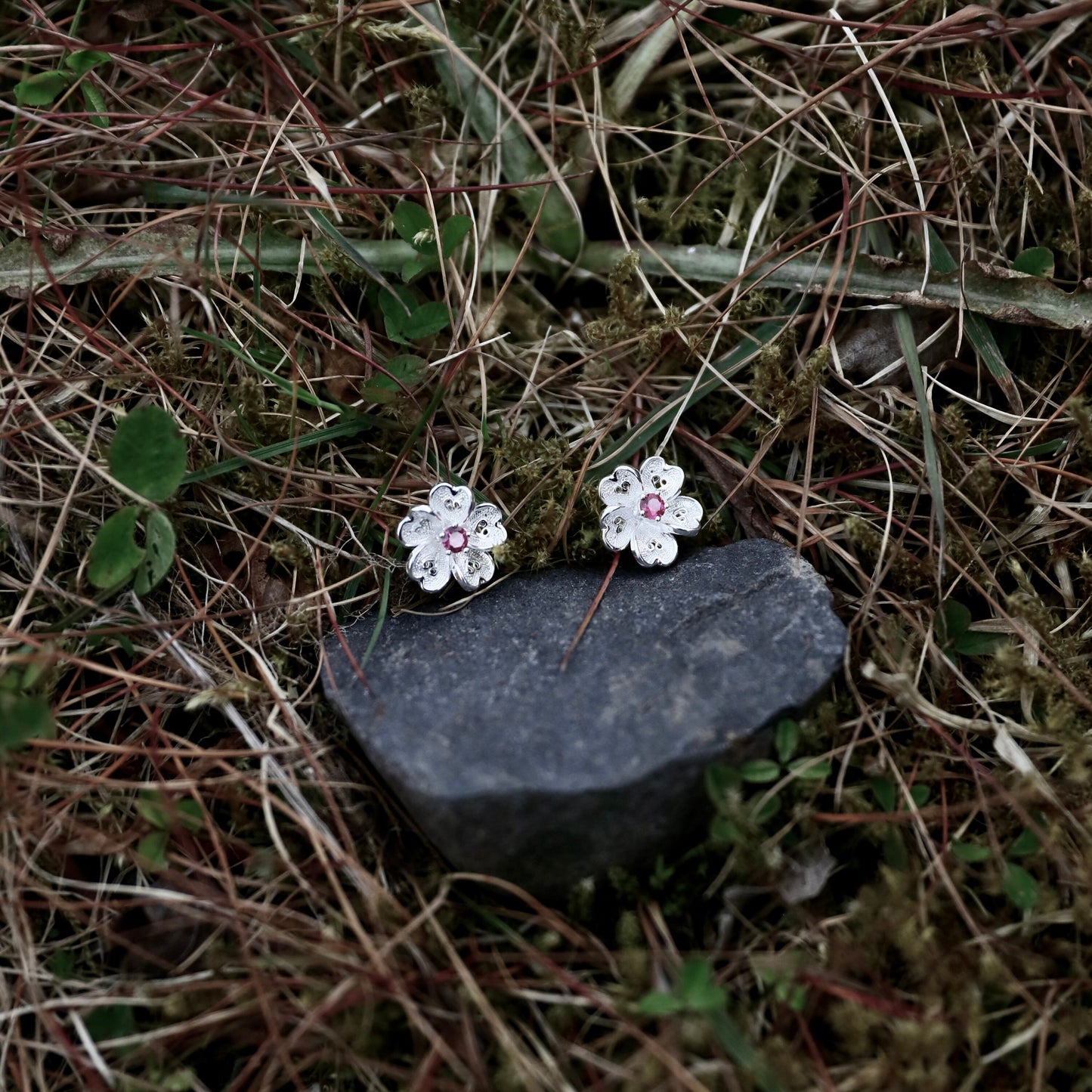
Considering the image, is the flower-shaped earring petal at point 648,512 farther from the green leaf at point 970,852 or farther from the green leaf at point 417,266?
the green leaf at point 970,852

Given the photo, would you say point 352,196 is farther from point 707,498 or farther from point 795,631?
point 795,631

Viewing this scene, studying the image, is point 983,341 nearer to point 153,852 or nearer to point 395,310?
point 395,310

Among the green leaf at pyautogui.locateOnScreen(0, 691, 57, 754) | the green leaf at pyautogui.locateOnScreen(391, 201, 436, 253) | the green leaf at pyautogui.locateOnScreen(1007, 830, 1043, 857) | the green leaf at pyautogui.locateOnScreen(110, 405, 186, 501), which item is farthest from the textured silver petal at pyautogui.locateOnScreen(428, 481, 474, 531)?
the green leaf at pyautogui.locateOnScreen(1007, 830, 1043, 857)

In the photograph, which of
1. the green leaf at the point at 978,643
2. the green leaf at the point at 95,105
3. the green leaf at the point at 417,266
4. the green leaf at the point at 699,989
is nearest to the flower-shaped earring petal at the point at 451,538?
the green leaf at the point at 417,266

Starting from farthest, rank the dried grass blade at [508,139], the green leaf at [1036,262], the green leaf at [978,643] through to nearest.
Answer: the dried grass blade at [508,139], the green leaf at [1036,262], the green leaf at [978,643]

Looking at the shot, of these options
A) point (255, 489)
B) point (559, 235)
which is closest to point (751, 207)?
point (559, 235)

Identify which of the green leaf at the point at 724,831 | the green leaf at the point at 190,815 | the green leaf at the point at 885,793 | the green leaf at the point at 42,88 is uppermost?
the green leaf at the point at 42,88

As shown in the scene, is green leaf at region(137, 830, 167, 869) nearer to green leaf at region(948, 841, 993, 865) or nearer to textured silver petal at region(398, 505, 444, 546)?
textured silver petal at region(398, 505, 444, 546)
